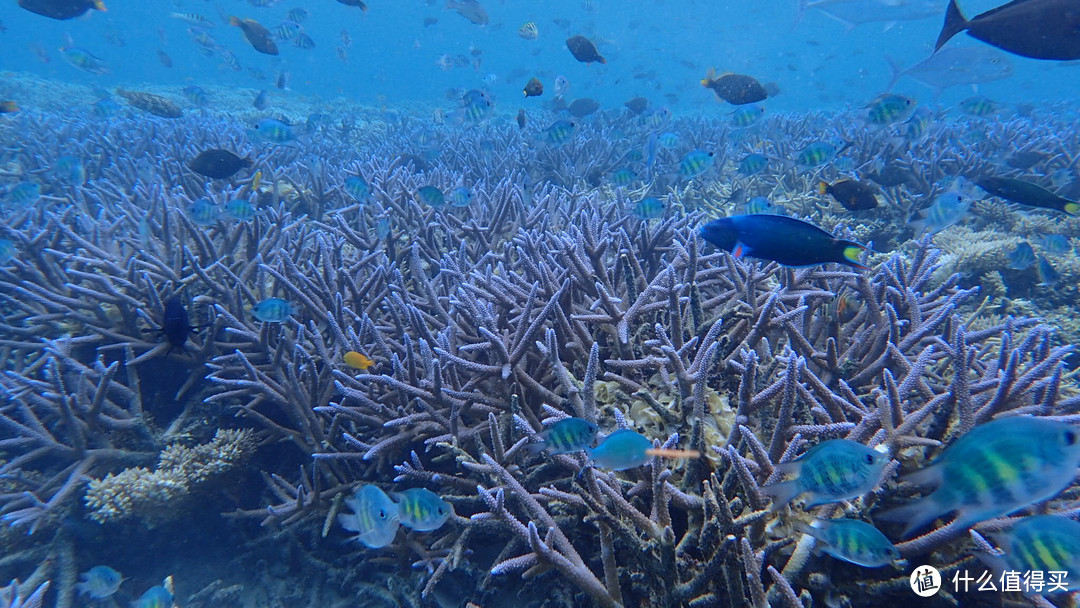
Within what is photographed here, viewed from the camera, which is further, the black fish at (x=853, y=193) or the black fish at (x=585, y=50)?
the black fish at (x=585, y=50)

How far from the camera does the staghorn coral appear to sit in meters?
2.64

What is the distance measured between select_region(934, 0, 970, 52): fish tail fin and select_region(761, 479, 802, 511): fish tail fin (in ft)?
10.5

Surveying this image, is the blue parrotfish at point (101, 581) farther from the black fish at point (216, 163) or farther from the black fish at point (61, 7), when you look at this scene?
the black fish at point (61, 7)

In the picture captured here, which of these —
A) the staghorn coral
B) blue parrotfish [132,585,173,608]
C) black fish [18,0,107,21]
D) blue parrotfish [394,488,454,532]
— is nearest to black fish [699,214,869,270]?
blue parrotfish [394,488,454,532]

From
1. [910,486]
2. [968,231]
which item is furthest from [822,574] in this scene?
[968,231]

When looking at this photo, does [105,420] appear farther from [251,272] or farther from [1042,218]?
[1042,218]

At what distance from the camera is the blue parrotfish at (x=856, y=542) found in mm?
1360

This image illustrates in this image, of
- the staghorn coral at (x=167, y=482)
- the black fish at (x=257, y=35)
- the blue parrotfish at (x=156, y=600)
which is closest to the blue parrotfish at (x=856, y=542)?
the blue parrotfish at (x=156, y=600)

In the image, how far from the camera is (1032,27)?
2.81 meters

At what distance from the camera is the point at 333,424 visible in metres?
2.59

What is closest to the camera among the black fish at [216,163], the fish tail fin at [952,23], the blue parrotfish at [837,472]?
the blue parrotfish at [837,472]

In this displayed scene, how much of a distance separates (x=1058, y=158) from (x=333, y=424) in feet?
34.3

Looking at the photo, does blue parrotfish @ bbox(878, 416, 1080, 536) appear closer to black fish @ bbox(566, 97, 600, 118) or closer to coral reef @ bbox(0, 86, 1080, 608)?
coral reef @ bbox(0, 86, 1080, 608)

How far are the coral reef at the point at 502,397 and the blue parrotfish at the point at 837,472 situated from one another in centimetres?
21
